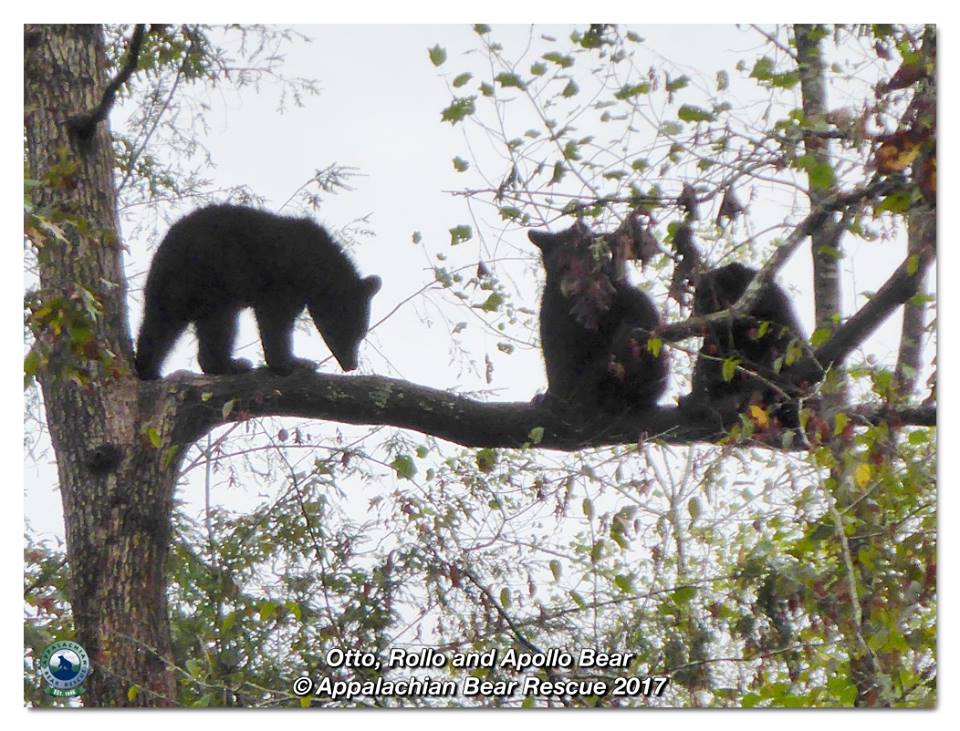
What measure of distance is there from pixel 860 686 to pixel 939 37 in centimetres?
253

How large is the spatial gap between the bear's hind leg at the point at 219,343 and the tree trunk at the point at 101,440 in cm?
53

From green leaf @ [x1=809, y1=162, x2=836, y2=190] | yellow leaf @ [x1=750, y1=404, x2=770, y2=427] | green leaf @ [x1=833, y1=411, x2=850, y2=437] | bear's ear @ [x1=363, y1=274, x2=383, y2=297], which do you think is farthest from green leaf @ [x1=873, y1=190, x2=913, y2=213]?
bear's ear @ [x1=363, y1=274, x2=383, y2=297]

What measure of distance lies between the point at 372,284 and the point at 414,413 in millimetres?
1208

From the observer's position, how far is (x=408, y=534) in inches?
189

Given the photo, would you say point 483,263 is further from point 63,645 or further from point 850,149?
point 63,645

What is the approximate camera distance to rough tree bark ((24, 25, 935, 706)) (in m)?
4.82

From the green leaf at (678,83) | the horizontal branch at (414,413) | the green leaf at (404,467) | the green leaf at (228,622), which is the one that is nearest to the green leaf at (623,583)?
the horizontal branch at (414,413)

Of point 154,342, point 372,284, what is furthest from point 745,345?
point 154,342

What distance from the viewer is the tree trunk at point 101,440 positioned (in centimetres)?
470

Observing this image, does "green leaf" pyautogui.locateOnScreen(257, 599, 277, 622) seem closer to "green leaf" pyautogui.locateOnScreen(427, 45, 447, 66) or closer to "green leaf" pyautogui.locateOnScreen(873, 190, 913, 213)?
"green leaf" pyautogui.locateOnScreen(427, 45, 447, 66)

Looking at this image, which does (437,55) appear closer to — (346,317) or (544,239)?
(544,239)

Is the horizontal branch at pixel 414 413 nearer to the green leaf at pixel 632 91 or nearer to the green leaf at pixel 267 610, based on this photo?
the green leaf at pixel 267 610

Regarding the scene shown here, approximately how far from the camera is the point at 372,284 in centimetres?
586

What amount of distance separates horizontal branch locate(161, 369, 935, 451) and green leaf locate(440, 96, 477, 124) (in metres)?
1.12
